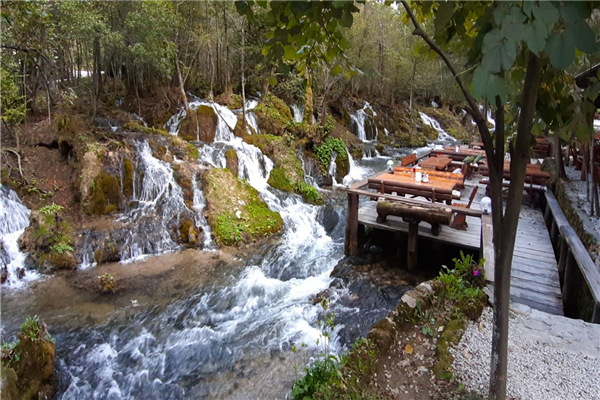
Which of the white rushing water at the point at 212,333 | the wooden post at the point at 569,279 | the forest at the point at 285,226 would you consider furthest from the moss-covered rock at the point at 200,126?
the wooden post at the point at 569,279

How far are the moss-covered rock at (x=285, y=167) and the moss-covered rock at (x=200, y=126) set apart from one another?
5.05 ft

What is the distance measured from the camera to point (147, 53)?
13.1 meters

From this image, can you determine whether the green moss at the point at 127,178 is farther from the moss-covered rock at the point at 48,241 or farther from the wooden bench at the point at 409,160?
the wooden bench at the point at 409,160

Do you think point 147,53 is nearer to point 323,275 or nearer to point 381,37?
point 323,275

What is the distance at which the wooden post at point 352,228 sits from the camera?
8.74 meters

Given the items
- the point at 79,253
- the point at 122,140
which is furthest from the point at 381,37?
the point at 79,253

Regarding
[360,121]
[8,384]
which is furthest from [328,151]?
[8,384]

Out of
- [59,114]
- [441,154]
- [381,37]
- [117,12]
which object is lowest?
[441,154]

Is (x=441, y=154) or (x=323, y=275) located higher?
(x=441, y=154)

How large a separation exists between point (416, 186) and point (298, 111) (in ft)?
46.3

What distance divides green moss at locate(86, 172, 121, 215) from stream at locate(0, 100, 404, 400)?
2.36 feet

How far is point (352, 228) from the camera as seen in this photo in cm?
891

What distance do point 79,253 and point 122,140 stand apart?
173 inches

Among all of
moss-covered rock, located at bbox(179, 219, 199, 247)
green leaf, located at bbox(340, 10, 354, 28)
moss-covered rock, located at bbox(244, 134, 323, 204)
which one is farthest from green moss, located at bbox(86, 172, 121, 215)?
green leaf, located at bbox(340, 10, 354, 28)
